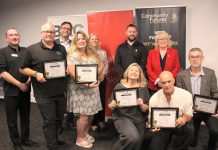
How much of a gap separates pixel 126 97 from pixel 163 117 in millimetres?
521

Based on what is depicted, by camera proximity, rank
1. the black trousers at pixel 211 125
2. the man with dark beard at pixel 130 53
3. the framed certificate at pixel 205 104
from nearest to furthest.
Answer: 1. the framed certificate at pixel 205 104
2. the black trousers at pixel 211 125
3. the man with dark beard at pixel 130 53

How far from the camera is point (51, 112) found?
10.7ft

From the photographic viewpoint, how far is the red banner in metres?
4.79

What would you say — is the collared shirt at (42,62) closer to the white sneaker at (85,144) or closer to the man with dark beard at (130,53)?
the white sneaker at (85,144)

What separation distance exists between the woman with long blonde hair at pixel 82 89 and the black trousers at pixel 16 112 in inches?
24.0

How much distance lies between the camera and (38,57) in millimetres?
3131

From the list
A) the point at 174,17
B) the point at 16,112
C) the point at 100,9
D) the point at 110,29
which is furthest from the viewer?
the point at 100,9

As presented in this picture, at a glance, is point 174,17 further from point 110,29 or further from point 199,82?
point 199,82

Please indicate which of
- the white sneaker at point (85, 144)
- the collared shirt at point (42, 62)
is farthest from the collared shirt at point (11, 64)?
the white sneaker at point (85, 144)

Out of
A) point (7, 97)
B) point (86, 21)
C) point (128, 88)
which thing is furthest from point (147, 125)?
point (86, 21)

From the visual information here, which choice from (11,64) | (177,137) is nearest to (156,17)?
(177,137)

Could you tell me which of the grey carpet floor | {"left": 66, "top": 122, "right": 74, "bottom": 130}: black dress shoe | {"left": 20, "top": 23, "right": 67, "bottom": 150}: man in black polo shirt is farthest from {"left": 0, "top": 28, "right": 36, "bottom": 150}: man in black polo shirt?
{"left": 66, "top": 122, "right": 74, "bottom": 130}: black dress shoe

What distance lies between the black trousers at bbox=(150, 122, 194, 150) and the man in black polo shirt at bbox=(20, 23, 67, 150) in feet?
4.31

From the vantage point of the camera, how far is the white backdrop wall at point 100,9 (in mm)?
4539
